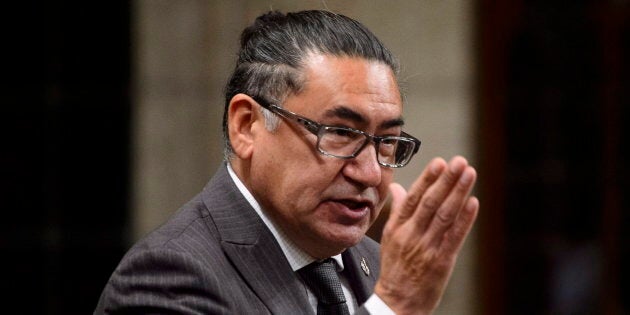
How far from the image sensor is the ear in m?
2.49

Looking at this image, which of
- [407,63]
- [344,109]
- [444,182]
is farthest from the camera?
[407,63]

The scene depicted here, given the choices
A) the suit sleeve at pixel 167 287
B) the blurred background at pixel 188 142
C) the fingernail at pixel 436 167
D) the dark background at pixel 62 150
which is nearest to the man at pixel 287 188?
the suit sleeve at pixel 167 287

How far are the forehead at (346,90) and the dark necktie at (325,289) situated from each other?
1.22 ft

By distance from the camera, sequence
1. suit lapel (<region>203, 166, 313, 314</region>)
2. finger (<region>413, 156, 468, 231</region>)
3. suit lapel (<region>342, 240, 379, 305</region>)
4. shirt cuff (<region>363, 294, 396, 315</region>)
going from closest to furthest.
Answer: finger (<region>413, 156, 468, 231</region>) → shirt cuff (<region>363, 294, 396, 315</region>) → suit lapel (<region>203, 166, 313, 314</region>) → suit lapel (<region>342, 240, 379, 305</region>)

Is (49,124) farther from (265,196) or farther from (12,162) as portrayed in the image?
(265,196)

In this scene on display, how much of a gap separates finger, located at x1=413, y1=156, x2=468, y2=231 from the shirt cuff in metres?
0.19

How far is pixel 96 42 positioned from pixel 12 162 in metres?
0.73

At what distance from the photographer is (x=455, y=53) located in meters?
4.99

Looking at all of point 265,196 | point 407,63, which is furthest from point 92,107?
point 265,196

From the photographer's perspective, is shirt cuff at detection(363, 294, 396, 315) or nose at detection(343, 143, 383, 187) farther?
nose at detection(343, 143, 383, 187)

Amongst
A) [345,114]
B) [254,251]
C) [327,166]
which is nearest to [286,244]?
[254,251]

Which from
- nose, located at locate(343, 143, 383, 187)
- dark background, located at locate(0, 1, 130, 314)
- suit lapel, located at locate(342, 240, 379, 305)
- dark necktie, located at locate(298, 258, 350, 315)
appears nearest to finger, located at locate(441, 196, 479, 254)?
nose, located at locate(343, 143, 383, 187)

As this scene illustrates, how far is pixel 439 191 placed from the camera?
1.99 metres

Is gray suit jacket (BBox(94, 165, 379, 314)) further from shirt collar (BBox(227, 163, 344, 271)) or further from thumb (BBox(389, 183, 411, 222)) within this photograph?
thumb (BBox(389, 183, 411, 222))
